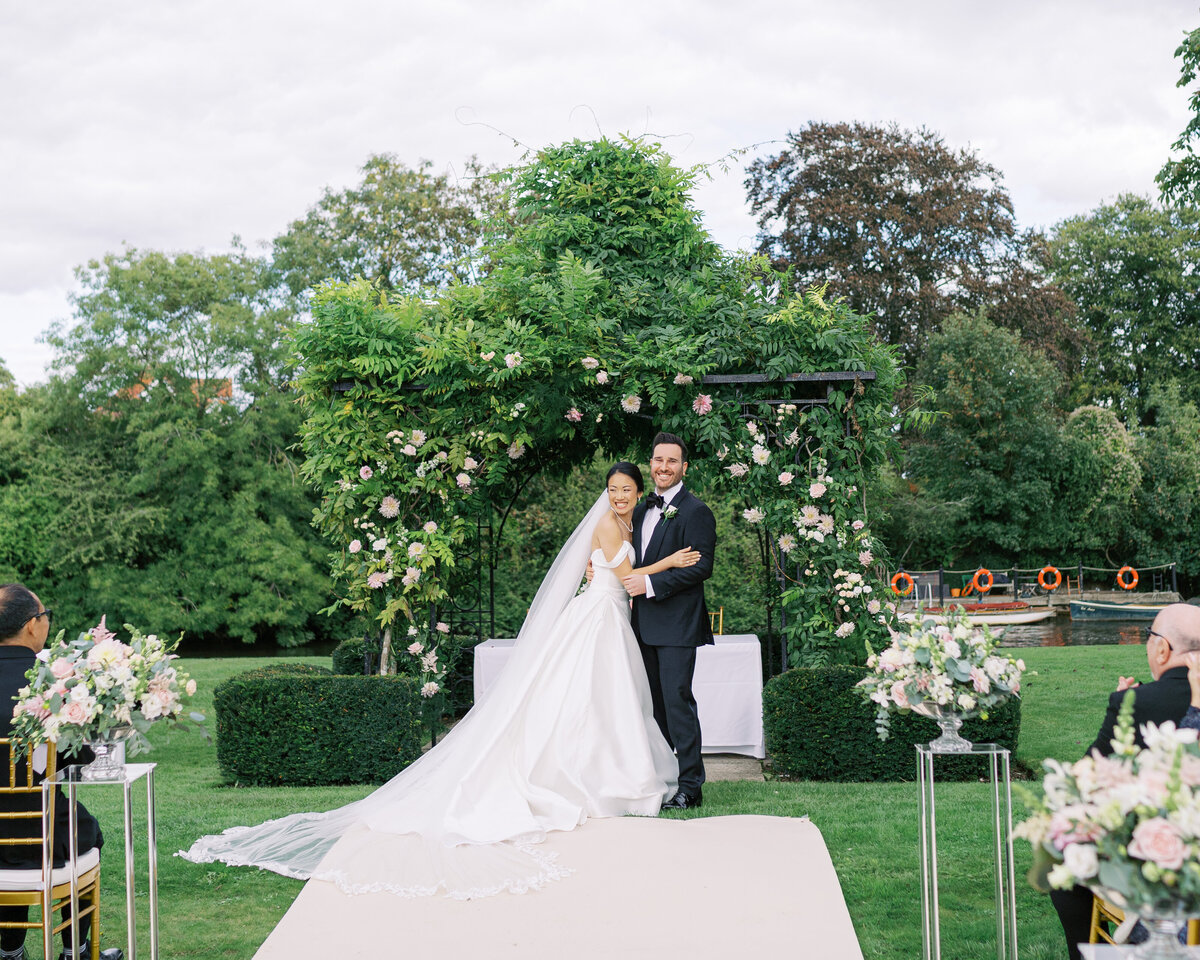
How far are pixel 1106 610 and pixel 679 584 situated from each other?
78.4 feet

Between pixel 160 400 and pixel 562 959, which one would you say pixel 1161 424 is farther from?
pixel 562 959

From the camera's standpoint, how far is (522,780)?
5695mm

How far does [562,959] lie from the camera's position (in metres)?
3.72

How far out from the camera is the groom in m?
6.27

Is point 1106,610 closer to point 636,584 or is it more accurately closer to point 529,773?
point 636,584

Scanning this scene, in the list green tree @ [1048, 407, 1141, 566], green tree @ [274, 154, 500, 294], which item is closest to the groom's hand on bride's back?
green tree @ [274, 154, 500, 294]

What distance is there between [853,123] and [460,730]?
77.0 feet

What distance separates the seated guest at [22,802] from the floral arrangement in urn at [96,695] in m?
0.16

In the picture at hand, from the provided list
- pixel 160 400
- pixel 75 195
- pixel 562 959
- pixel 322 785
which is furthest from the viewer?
pixel 160 400

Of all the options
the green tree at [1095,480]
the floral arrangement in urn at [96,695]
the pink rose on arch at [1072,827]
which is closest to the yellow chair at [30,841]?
the floral arrangement in urn at [96,695]

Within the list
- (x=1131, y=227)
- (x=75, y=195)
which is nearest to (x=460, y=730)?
(x=75, y=195)

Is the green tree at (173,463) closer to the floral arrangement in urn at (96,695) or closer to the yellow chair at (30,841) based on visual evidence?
the yellow chair at (30,841)

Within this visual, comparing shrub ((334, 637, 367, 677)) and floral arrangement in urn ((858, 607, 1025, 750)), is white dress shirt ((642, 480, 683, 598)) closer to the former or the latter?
floral arrangement in urn ((858, 607, 1025, 750))

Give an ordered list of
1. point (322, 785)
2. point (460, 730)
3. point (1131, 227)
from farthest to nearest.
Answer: point (1131, 227), point (322, 785), point (460, 730)
